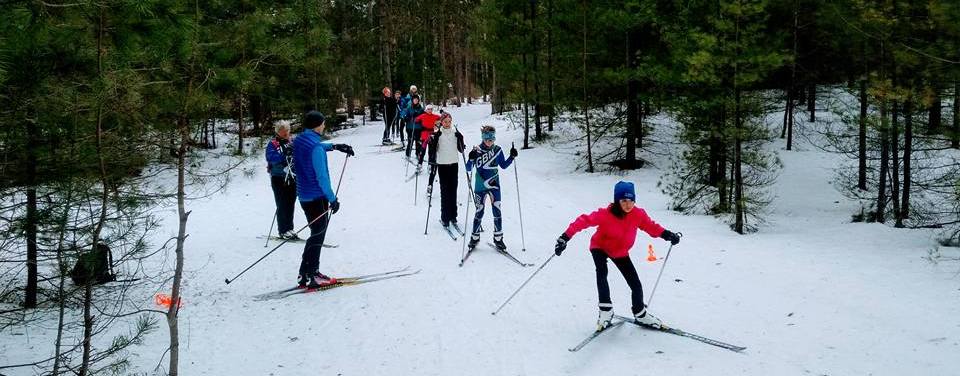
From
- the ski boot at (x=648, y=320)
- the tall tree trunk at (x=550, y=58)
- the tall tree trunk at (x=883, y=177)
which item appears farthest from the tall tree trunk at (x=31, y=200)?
the tall tree trunk at (x=550, y=58)

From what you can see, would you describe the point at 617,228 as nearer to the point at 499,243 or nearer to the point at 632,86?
the point at 499,243

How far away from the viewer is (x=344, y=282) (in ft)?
26.8

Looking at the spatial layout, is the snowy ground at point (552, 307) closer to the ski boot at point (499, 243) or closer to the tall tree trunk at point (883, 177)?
the ski boot at point (499, 243)

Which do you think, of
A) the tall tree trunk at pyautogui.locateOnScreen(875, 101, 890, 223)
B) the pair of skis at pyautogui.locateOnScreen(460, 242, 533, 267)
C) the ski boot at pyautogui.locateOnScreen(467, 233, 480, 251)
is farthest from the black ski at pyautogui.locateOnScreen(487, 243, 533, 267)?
the tall tree trunk at pyautogui.locateOnScreen(875, 101, 890, 223)

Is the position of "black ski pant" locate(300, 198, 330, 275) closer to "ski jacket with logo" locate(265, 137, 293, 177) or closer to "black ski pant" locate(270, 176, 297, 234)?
"ski jacket with logo" locate(265, 137, 293, 177)

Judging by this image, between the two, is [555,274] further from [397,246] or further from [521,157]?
[521,157]

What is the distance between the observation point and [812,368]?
545 cm

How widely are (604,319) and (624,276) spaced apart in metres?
0.52

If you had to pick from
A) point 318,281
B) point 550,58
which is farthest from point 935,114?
point 318,281

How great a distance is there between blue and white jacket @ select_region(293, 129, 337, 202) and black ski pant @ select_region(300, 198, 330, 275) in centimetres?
10

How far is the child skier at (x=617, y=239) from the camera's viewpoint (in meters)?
6.21

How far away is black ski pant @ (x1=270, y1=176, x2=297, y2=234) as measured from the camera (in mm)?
10266

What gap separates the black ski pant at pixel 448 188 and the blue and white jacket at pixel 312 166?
3.33m

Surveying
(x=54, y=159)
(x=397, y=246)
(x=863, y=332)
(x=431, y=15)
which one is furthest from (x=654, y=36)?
(x=431, y=15)
